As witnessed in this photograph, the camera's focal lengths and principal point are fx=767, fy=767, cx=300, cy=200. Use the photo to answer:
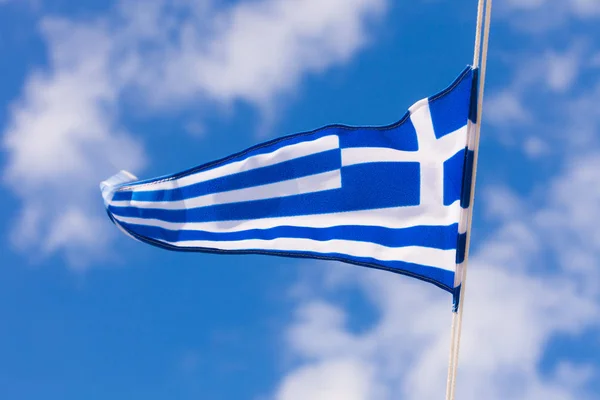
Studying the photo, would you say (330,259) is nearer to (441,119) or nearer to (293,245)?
(293,245)

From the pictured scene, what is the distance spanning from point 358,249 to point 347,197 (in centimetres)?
79

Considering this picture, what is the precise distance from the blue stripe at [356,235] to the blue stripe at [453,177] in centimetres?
35

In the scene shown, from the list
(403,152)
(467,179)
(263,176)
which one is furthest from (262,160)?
(467,179)

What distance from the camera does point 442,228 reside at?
31.1 feet

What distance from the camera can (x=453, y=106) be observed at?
912cm

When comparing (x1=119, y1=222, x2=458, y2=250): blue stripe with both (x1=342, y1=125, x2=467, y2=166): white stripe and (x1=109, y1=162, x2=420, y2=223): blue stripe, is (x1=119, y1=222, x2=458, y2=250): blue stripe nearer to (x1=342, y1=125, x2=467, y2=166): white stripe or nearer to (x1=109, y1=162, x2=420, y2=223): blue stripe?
(x1=109, y1=162, x2=420, y2=223): blue stripe

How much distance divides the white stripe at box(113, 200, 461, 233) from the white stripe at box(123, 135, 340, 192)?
0.67m

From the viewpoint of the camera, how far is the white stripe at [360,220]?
9500 millimetres

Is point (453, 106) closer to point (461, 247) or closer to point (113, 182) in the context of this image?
point (461, 247)

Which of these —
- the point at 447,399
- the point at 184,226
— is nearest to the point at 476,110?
the point at 447,399

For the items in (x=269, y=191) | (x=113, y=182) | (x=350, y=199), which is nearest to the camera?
(x=350, y=199)

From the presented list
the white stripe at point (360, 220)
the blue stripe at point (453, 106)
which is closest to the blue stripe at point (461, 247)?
the white stripe at point (360, 220)

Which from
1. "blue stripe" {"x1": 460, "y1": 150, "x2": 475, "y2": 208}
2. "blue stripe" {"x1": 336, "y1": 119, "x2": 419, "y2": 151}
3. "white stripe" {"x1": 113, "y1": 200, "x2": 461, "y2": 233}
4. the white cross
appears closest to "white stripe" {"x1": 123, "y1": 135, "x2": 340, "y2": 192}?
"blue stripe" {"x1": 336, "y1": 119, "x2": 419, "y2": 151}

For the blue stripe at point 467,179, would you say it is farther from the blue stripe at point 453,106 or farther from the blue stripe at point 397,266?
the blue stripe at point 397,266
